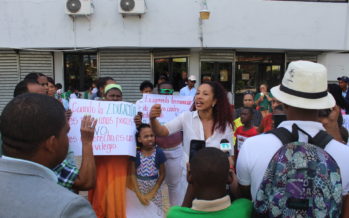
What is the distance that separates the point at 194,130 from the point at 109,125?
2.97ft

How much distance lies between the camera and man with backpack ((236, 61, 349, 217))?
1416 millimetres

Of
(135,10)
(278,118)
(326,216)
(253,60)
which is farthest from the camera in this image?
(253,60)

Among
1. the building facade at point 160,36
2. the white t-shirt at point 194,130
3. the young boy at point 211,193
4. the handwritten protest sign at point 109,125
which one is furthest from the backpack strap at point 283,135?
the building facade at point 160,36

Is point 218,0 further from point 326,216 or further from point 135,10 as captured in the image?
point 326,216

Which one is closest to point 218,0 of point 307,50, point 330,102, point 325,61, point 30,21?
point 307,50

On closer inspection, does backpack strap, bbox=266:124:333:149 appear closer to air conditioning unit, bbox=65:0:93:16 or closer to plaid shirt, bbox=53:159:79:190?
plaid shirt, bbox=53:159:79:190

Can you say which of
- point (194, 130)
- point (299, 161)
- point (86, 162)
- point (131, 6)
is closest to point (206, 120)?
point (194, 130)

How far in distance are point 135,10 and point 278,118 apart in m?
8.63

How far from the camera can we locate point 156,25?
10992 mm

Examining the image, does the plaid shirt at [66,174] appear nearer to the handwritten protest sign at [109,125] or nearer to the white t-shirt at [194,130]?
the handwritten protest sign at [109,125]

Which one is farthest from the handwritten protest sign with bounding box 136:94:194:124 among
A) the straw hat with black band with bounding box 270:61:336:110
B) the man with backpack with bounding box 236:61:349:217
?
the straw hat with black band with bounding box 270:61:336:110

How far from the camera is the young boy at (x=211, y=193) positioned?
157 cm

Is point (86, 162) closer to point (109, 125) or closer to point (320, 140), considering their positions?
point (109, 125)

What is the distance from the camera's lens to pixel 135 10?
34.5ft
